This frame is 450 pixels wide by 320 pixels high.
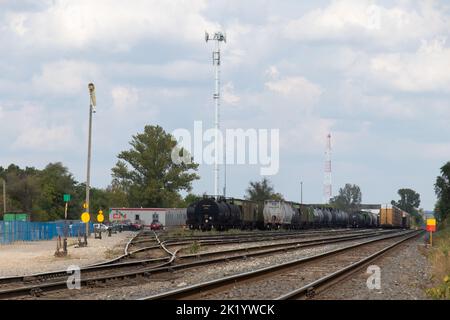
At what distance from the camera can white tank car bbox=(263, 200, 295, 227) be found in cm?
7119

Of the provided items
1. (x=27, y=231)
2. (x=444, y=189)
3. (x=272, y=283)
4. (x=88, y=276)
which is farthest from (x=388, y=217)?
(x=272, y=283)

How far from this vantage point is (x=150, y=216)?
92.0 m

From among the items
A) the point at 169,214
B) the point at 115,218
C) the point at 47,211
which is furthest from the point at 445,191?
the point at 47,211

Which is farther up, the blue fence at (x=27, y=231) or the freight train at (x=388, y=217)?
the freight train at (x=388, y=217)

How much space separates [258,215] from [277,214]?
8.05ft

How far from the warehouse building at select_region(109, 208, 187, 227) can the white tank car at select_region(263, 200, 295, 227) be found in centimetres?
2026

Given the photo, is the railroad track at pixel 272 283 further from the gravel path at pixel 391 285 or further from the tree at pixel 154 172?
the tree at pixel 154 172

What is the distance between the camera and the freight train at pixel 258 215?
5981cm

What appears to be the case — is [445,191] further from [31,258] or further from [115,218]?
[31,258]

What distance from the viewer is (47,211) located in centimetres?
11469

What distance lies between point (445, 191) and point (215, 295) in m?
64.0

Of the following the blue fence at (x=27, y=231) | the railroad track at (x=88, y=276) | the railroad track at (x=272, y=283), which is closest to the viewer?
the railroad track at (x=272, y=283)

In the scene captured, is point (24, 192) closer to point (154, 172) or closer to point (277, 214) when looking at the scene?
point (154, 172)

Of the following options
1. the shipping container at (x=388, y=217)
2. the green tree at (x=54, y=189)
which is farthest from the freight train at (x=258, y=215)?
the green tree at (x=54, y=189)
